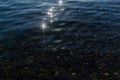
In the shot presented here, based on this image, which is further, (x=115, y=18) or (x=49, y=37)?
(x=115, y=18)

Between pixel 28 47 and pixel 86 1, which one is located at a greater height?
pixel 86 1

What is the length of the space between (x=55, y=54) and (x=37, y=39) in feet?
10.7

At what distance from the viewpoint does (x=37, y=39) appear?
2127 centimetres

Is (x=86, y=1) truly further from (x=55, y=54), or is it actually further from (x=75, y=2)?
(x=55, y=54)

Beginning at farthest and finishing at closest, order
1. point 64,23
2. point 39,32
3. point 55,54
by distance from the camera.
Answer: point 64,23
point 39,32
point 55,54

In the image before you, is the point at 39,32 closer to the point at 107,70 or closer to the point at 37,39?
the point at 37,39

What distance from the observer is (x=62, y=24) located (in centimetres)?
2394

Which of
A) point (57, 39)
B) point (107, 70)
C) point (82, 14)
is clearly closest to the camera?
point (107, 70)

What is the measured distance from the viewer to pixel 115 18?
24.5 meters

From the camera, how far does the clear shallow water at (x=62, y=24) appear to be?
66.5 feet

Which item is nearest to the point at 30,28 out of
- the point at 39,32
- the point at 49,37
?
the point at 39,32

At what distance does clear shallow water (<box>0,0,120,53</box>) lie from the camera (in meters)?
20.3

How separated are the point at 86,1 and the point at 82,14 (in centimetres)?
442

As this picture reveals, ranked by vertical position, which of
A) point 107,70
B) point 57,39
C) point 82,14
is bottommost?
point 107,70
